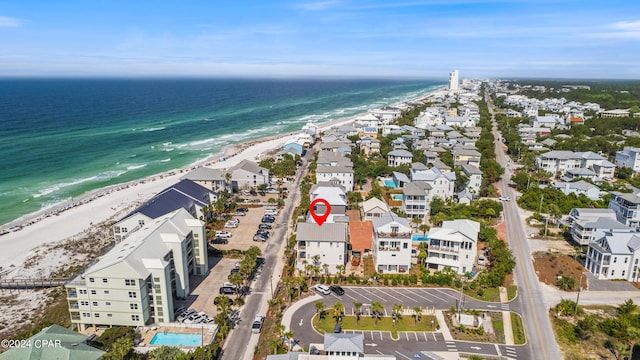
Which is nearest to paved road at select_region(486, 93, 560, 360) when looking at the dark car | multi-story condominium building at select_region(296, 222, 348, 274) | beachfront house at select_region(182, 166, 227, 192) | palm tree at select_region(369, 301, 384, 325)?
palm tree at select_region(369, 301, 384, 325)

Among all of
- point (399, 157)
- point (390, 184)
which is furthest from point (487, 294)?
point (399, 157)

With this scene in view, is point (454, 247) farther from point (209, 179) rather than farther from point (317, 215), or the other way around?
point (209, 179)

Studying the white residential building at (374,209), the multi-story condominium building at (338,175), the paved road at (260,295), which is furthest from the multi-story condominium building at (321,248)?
the multi-story condominium building at (338,175)

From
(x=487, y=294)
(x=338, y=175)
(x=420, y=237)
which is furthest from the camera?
(x=338, y=175)

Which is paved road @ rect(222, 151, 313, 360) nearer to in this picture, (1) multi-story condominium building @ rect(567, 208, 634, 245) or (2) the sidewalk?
(2) the sidewalk

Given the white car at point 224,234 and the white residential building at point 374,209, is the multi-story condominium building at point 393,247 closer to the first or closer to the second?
the white residential building at point 374,209

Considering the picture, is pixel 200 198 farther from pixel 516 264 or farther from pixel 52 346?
pixel 516 264

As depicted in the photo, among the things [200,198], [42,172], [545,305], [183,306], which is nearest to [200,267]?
[183,306]
